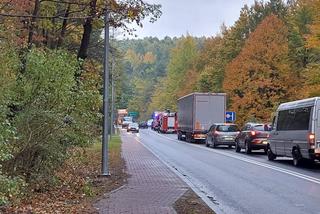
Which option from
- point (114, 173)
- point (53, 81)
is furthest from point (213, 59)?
point (53, 81)

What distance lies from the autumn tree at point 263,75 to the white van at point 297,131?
26.6m

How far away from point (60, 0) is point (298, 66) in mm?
45737

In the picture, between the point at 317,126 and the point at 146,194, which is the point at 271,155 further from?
the point at 146,194

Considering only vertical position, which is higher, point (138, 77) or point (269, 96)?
point (138, 77)

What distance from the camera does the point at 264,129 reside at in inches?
1176

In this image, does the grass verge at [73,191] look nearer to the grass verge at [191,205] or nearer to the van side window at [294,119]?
the grass verge at [191,205]

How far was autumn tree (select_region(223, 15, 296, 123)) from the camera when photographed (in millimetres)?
52156

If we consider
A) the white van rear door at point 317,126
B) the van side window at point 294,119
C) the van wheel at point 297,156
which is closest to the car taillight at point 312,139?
the white van rear door at point 317,126

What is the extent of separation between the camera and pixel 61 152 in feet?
44.2

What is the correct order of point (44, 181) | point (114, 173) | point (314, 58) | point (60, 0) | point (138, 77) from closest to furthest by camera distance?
1. point (60, 0)
2. point (44, 181)
3. point (114, 173)
4. point (314, 58)
5. point (138, 77)

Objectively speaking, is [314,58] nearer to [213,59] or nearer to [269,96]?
[269,96]

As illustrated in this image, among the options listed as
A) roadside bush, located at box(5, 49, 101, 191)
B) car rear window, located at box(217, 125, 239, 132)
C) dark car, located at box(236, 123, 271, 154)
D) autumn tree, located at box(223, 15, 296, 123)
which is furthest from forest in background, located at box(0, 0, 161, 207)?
autumn tree, located at box(223, 15, 296, 123)

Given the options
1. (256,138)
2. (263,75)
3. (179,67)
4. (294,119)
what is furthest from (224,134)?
(179,67)

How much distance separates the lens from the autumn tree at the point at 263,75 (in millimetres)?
52156
